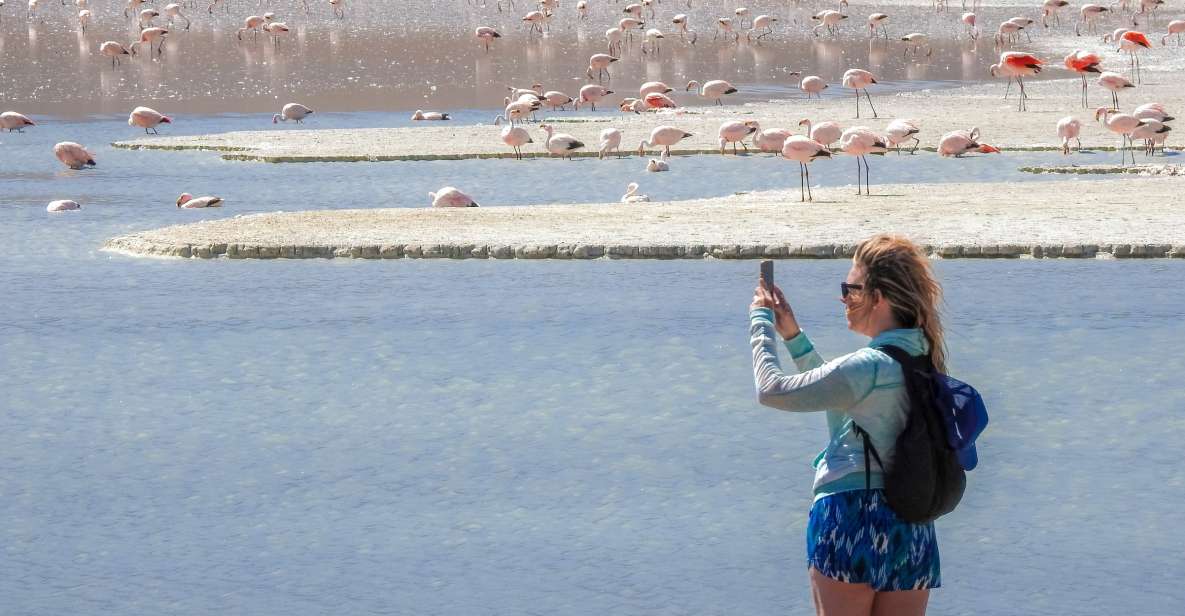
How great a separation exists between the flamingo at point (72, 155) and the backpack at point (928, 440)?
20370 millimetres

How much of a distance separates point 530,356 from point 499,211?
6.71 meters

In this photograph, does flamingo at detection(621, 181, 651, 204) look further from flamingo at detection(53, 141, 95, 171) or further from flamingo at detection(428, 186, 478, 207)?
flamingo at detection(53, 141, 95, 171)

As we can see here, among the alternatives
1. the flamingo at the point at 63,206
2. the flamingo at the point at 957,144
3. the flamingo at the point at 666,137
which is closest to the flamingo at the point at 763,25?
the flamingo at the point at 666,137

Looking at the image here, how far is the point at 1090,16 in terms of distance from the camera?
160 feet

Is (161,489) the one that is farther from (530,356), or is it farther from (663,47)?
(663,47)

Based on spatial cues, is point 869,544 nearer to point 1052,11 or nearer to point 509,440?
point 509,440

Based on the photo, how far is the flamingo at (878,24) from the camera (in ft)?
151

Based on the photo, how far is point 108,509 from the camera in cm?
784

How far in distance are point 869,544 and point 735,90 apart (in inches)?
1082

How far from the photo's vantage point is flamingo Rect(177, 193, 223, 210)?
→ 1898 cm

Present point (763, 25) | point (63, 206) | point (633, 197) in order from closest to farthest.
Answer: point (633, 197), point (63, 206), point (763, 25)

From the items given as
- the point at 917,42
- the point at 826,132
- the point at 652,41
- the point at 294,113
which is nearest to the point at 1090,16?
the point at 917,42

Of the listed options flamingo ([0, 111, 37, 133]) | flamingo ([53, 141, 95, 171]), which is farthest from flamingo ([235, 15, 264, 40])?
flamingo ([53, 141, 95, 171])

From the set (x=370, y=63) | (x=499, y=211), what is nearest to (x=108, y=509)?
(x=499, y=211)
